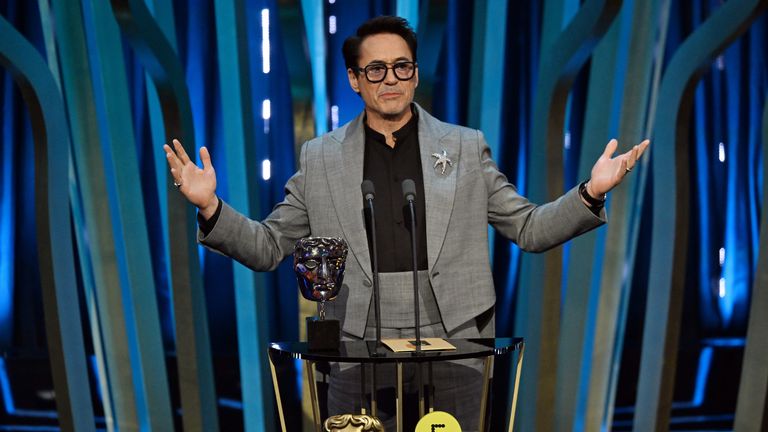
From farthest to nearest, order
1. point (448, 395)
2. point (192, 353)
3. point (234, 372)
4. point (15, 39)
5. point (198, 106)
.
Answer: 1. point (234, 372)
2. point (198, 106)
3. point (192, 353)
4. point (15, 39)
5. point (448, 395)

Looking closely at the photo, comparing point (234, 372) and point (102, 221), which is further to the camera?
point (234, 372)

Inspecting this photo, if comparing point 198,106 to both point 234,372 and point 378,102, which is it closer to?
point 234,372

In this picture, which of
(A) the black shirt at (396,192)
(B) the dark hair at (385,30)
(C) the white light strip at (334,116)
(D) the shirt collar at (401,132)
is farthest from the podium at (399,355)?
(C) the white light strip at (334,116)

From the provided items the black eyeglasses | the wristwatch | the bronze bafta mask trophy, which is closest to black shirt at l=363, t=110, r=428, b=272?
the black eyeglasses

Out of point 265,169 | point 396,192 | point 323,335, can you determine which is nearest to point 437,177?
point 396,192

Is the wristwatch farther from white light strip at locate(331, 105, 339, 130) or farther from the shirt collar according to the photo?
white light strip at locate(331, 105, 339, 130)

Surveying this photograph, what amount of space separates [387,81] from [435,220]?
0.37 metres

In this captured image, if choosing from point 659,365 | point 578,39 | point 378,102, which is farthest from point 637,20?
point 378,102

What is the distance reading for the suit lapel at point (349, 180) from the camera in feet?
6.41

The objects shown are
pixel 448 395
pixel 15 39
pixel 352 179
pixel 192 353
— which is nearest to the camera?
pixel 448 395

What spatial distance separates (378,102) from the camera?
2027mm

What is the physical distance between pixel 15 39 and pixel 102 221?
786 millimetres

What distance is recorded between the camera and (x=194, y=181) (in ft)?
5.99

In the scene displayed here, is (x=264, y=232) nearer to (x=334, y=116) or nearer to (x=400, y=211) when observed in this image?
(x=400, y=211)
